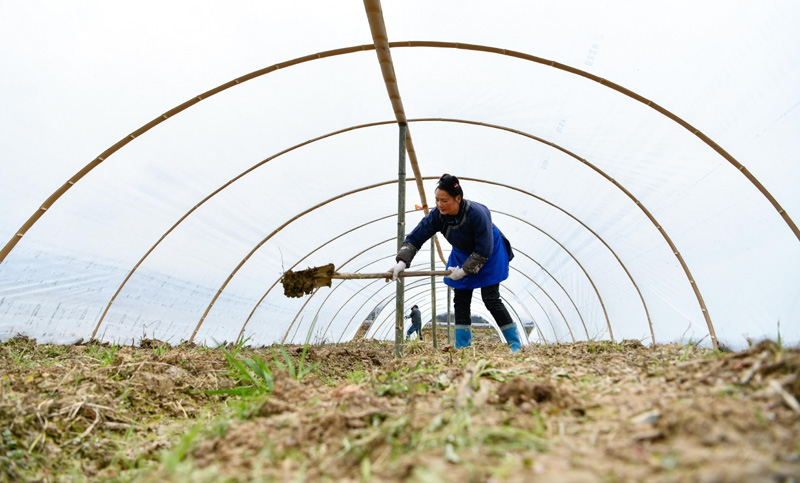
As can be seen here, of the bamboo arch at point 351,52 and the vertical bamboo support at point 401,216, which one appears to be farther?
the vertical bamboo support at point 401,216

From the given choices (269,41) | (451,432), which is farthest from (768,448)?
(269,41)

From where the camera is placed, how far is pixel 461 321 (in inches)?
200

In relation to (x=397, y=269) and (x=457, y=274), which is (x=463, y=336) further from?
(x=397, y=269)

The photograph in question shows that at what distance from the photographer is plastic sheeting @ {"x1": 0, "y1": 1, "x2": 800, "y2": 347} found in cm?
393

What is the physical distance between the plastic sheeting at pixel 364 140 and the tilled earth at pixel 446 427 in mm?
1846

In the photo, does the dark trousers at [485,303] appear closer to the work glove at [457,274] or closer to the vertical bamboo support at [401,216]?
the work glove at [457,274]

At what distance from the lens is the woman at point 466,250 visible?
4.60 m

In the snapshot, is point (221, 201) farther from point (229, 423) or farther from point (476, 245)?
point (229, 423)

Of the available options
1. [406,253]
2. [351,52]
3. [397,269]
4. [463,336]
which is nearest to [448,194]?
[406,253]

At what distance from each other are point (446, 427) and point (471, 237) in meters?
3.55

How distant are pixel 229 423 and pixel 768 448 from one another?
169 centimetres

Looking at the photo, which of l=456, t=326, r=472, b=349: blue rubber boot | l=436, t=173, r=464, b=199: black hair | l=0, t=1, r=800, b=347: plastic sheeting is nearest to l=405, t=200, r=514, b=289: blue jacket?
l=436, t=173, r=464, b=199: black hair

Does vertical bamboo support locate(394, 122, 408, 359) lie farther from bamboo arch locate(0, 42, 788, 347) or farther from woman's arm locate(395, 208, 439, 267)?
bamboo arch locate(0, 42, 788, 347)

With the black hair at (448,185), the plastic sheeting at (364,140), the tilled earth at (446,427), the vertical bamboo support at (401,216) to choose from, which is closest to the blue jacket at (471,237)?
the black hair at (448,185)
